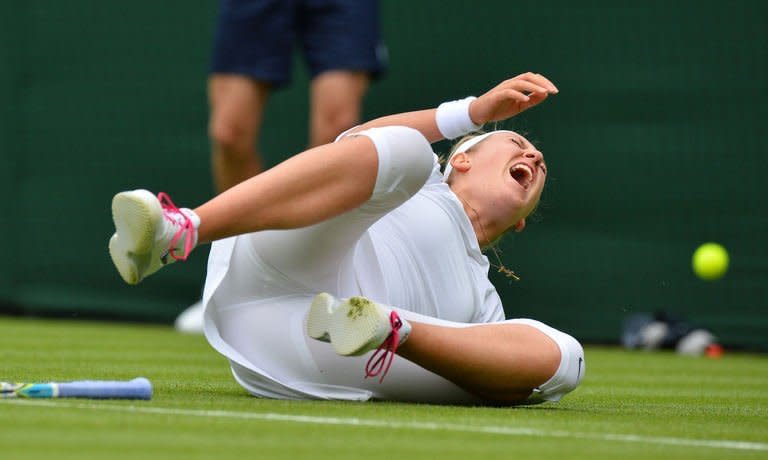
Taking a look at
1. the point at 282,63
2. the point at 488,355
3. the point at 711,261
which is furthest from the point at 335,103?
the point at 488,355

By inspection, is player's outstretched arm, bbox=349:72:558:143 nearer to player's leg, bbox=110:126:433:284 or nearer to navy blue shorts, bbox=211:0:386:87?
player's leg, bbox=110:126:433:284

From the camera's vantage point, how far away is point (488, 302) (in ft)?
9.83

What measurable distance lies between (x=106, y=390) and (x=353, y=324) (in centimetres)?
45

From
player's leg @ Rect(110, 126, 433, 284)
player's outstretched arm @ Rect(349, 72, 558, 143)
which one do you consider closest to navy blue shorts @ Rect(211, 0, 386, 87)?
player's outstretched arm @ Rect(349, 72, 558, 143)

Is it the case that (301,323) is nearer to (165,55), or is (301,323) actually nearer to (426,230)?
(426,230)

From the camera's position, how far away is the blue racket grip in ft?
8.30

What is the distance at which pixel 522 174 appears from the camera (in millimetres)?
3051

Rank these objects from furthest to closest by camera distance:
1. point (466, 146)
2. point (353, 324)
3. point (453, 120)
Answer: point (466, 146), point (453, 120), point (353, 324)

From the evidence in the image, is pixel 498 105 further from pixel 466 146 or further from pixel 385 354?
pixel 385 354

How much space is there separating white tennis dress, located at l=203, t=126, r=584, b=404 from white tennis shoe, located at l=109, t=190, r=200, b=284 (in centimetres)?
29

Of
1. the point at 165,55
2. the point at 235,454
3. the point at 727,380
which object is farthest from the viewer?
the point at 165,55

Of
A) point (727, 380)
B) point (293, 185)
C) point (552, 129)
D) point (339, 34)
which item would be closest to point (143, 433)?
point (293, 185)

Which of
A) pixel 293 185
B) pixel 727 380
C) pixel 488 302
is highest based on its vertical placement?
pixel 293 185

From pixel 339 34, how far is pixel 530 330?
2.82 metres
